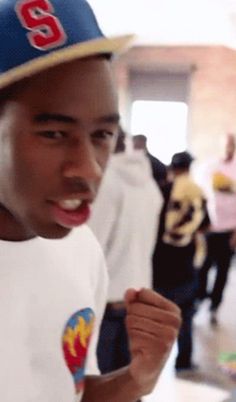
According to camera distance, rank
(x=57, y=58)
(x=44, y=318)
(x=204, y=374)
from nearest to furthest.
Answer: (x=57, y=58)
(x=44, y=318)
(x=204, y=374)

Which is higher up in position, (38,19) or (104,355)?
(38,19)

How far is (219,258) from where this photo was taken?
5355 millimetres

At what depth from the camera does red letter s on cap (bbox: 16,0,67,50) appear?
788mm

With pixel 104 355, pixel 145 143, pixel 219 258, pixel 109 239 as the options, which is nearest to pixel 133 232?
pixel 109 239

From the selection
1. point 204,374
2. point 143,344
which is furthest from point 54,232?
point 204,374

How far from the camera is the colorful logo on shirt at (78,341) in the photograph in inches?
37.5

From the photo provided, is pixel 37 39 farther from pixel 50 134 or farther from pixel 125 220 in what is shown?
pixel 125 220

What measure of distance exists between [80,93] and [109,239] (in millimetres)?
1804

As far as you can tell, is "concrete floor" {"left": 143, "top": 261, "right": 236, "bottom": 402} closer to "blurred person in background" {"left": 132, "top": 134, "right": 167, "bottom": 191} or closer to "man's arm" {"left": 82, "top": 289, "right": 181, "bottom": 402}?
"blurred person in background" {"left": 132, "top": 134, "right": 167, "bottom": 191}

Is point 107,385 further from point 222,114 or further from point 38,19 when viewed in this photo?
point 222,114

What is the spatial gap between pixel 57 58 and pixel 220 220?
14.6ft

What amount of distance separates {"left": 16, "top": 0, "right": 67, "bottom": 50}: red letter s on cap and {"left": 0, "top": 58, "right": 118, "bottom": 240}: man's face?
0.03m

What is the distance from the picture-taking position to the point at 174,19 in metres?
6.78

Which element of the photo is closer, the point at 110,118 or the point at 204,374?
the point at 110,118
